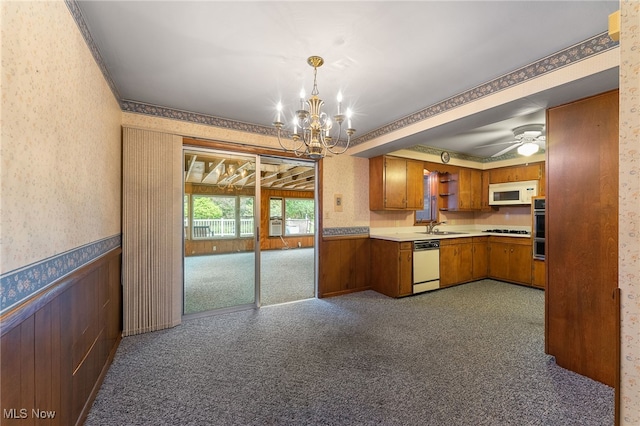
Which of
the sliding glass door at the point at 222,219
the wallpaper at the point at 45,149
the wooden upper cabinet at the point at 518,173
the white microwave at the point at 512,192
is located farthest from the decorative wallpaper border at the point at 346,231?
the wooden upper cabinet at the point at 518,173

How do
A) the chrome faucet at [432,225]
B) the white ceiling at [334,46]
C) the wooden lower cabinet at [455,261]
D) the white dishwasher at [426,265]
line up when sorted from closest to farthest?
the white ceiling at [334,46] < the white dishwasher at [426,265] < the wooden lower cabinet at [455,261] < the chrome faucet at [432,225]

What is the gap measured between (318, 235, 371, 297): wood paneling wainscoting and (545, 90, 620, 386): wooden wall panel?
257 cm

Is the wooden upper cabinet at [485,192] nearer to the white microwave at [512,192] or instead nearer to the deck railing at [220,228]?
the white microwave at [512,192]

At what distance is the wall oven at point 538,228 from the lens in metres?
4.39

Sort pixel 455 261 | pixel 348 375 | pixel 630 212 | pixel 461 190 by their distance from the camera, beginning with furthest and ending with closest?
pixel 461 190, pixel 455 261, pixel 348 375, pixel 630 212

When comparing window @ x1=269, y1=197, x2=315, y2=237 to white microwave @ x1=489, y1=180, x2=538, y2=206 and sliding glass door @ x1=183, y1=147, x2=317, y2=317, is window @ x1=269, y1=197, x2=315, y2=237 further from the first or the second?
white microwave @ x1=489, y1=180, x2=538, y2=206

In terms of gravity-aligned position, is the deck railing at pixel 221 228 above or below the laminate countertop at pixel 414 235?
above

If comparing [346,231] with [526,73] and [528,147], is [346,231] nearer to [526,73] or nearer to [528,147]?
[528,147]

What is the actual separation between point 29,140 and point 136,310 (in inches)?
95.1

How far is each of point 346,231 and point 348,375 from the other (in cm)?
259

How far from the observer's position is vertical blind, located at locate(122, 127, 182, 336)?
111 inches

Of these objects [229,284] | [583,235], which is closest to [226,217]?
[229,284]

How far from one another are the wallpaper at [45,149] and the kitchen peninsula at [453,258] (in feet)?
12.2

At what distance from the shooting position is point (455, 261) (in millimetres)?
4695
